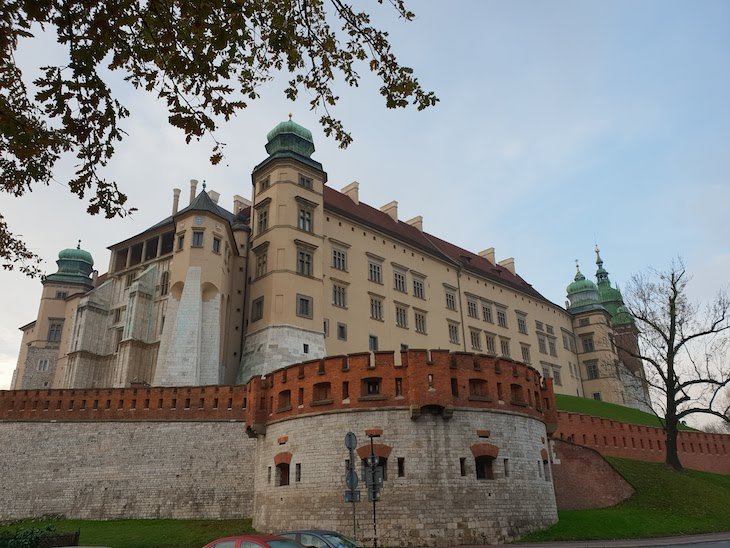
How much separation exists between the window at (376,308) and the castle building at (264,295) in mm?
192

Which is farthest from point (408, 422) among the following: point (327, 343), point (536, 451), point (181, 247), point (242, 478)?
point (181, 247)

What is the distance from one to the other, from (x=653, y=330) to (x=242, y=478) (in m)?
27.0

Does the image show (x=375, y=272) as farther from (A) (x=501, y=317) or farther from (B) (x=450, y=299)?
(A) (x=501, y=317)

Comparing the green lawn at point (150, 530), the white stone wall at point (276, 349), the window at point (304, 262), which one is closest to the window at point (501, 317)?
the window at point (304, 262)

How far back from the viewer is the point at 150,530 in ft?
85.0

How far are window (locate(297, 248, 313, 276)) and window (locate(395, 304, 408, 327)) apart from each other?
37.4 ft

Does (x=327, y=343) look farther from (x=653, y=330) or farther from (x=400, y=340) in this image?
(x=653, y=330)

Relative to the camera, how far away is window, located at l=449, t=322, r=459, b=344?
55.9 meters

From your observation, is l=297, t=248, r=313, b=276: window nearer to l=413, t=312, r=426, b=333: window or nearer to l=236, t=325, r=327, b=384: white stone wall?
l=236, t=325, r=327, b=384: white stone wall

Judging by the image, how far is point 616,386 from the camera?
236 feet

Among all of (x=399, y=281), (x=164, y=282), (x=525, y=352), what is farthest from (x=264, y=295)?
(x=525, y=352)

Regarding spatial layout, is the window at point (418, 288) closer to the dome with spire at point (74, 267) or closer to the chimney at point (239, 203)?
the chimney at point (239, 203)

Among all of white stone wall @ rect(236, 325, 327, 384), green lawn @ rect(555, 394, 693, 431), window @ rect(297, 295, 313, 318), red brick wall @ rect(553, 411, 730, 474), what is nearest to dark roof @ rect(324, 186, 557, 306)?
window @ rect(297, 295, 313, 318)

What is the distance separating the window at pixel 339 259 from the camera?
153 feet
